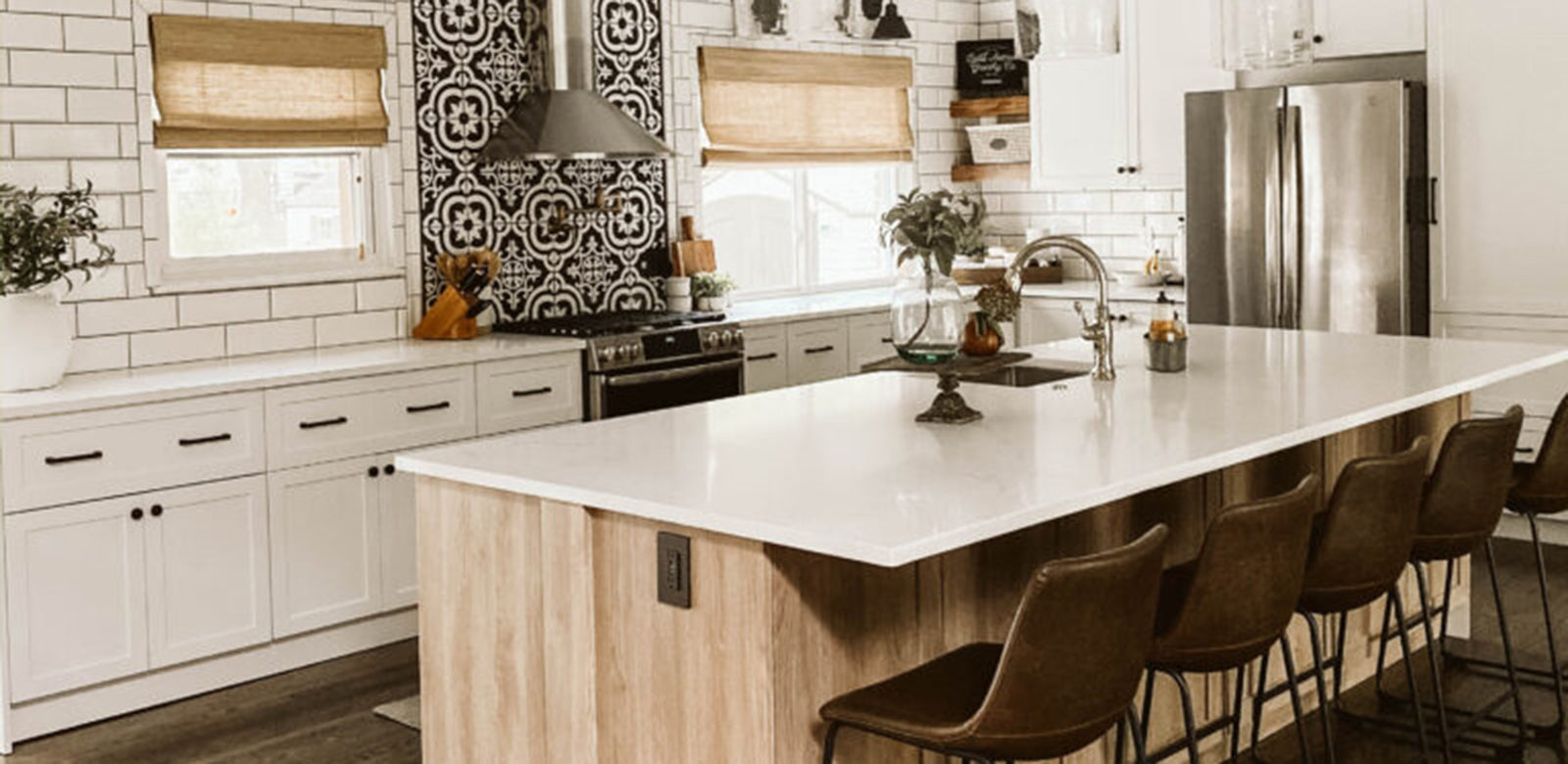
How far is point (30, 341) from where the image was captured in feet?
16.4

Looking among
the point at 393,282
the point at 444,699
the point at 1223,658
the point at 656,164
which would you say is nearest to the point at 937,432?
the point at 1223,658

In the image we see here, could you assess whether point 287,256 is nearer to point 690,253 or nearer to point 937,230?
point 690,253

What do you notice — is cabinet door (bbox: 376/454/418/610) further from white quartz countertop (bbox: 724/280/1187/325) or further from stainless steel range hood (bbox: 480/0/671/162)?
white quartz countertop (bbox: 724/280/1187/325)

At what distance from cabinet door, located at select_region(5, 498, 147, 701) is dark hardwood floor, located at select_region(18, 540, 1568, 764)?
19 centimetres

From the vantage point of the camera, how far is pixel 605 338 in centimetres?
639

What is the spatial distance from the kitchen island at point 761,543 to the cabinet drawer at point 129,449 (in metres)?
1.57

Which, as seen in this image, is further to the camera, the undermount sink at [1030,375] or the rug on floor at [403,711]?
the undermount sink at [1030,375]

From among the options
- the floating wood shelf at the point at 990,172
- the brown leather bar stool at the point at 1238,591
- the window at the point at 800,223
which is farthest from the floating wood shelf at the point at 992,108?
the brown leather bar stool at the point at 1238,591

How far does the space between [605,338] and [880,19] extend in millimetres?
2761

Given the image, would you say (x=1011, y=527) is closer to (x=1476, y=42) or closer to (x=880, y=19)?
(x=1476, y=42)

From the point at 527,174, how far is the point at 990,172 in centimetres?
282

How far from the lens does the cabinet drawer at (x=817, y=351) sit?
7.41 meters

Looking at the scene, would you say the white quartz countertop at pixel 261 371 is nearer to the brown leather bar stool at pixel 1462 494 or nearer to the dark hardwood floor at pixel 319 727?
the dark hardwood floor at pixel 319 727

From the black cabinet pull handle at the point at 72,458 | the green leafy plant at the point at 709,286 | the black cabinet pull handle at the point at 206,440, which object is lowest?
the black cabinet pull handle at the point at 72,458
